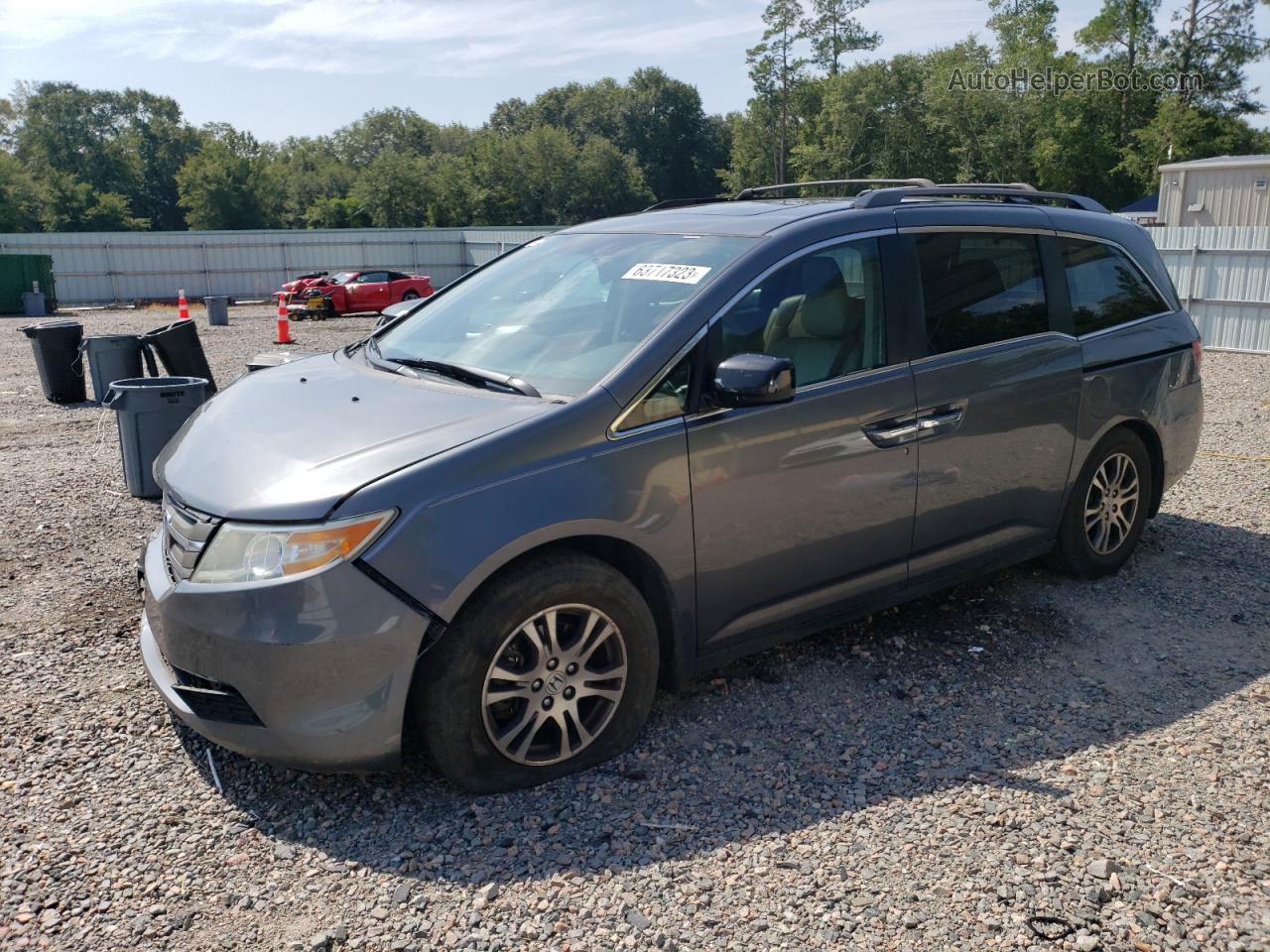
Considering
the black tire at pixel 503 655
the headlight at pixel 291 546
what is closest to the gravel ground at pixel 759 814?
the black tire at pixel 503 655

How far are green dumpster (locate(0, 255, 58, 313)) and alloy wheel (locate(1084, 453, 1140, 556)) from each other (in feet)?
102

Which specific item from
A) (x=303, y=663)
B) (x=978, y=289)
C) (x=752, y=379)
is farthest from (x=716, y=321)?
(x=303, y=663)

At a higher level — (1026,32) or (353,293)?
(1026,32)

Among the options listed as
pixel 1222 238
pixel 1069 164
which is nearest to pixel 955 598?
pixel 1222 238

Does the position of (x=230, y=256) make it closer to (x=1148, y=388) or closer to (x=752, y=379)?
(x=1148, y=388)

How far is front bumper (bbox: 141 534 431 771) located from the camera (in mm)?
3029

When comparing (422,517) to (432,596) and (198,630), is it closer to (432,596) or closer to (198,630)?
(432,596)

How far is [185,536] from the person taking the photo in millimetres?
3344

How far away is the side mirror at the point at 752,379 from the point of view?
354 cm

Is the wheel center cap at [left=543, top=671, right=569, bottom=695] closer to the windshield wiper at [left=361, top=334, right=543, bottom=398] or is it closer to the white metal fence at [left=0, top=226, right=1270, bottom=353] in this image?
the windshield wiper at [left=361, top=334, right=543, bottom=398]

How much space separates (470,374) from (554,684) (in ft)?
3.93

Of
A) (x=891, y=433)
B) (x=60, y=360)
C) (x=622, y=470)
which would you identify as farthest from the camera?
(x=60, y=360)

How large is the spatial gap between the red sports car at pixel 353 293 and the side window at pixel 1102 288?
2313 centimetres

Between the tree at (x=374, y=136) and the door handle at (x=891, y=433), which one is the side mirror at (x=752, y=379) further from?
the tree at (x=374, y=136)
